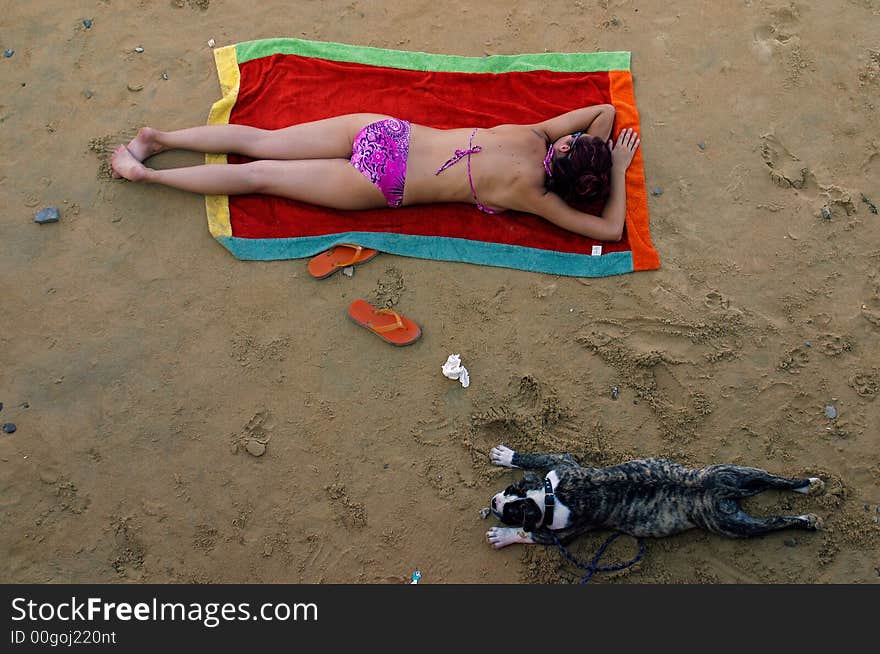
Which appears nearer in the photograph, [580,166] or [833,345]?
[580,166]

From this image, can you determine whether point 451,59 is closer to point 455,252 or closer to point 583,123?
point 583,123

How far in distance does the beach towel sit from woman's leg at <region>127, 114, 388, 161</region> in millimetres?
131

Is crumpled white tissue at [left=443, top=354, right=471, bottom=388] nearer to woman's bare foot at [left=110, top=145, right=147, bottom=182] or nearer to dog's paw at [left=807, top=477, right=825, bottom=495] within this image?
dog's paw at [left=807, top=477, right=825, bottom=495]

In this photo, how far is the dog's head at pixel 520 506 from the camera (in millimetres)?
3797

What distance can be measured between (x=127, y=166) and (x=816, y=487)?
4.46 meters

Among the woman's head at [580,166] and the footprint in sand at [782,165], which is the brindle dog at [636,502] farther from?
the footprint in sand at [782,165]

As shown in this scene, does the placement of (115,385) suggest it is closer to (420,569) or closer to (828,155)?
(420,569)

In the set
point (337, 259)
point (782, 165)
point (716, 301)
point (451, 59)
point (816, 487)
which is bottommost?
point (816, 487)

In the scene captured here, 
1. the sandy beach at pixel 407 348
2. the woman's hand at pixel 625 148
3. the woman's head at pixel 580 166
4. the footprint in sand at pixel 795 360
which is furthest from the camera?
the woman's hand at pixel 625 148

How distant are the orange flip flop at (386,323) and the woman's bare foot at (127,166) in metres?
1.55

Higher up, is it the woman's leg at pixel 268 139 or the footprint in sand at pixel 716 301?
the woman's leg at pixel 268 139

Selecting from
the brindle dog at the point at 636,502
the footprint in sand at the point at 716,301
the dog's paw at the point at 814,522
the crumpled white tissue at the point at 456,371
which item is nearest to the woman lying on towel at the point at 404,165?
the footprint in sand at the point at 716,301

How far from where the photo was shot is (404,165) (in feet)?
14.9

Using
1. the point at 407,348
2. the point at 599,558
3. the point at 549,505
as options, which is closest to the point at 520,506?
the point at 549,505
